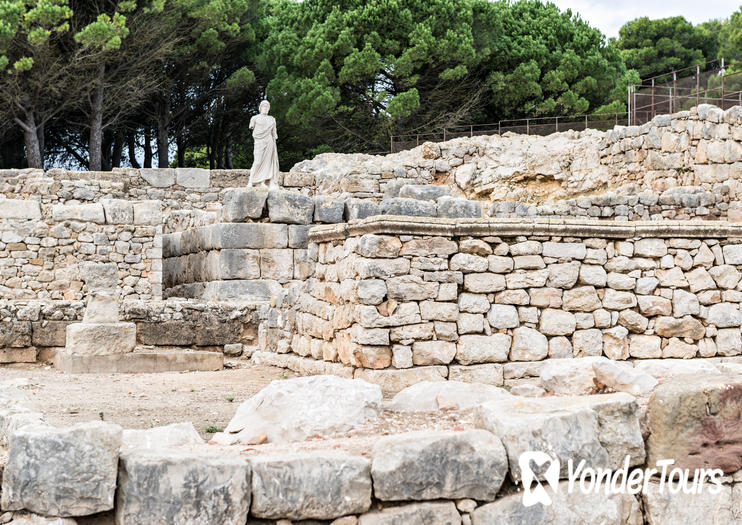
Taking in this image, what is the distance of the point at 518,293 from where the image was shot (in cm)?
695

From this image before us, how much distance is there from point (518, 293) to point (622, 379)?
85.3 inches

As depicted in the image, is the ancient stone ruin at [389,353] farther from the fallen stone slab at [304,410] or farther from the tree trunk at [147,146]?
the tree trunk at [147,146]

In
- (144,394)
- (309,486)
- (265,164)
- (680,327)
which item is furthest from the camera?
(265,164)

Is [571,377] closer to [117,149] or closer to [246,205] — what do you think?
[246,205]

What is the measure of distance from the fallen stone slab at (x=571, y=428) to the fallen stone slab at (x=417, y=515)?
0.35 metres

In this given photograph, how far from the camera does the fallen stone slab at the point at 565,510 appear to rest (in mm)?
3619

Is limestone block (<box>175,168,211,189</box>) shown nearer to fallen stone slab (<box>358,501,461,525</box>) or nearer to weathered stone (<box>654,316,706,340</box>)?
weathered stone (<box>654,316,706,340</box>)

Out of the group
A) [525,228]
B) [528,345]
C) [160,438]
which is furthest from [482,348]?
[160,438]

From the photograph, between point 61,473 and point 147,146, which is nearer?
point 61,473

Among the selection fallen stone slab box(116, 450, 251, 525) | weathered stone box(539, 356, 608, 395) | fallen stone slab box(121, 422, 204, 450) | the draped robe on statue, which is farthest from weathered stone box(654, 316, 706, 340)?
the draped robe on statue

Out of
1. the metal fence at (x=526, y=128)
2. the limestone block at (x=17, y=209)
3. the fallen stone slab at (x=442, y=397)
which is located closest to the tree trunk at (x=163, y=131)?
the metal fence at (x=526, y=128)

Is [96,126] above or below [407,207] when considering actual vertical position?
above

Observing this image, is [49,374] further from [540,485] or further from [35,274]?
[35,274]

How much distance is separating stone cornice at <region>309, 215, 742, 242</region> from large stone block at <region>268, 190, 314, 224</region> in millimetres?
3776
